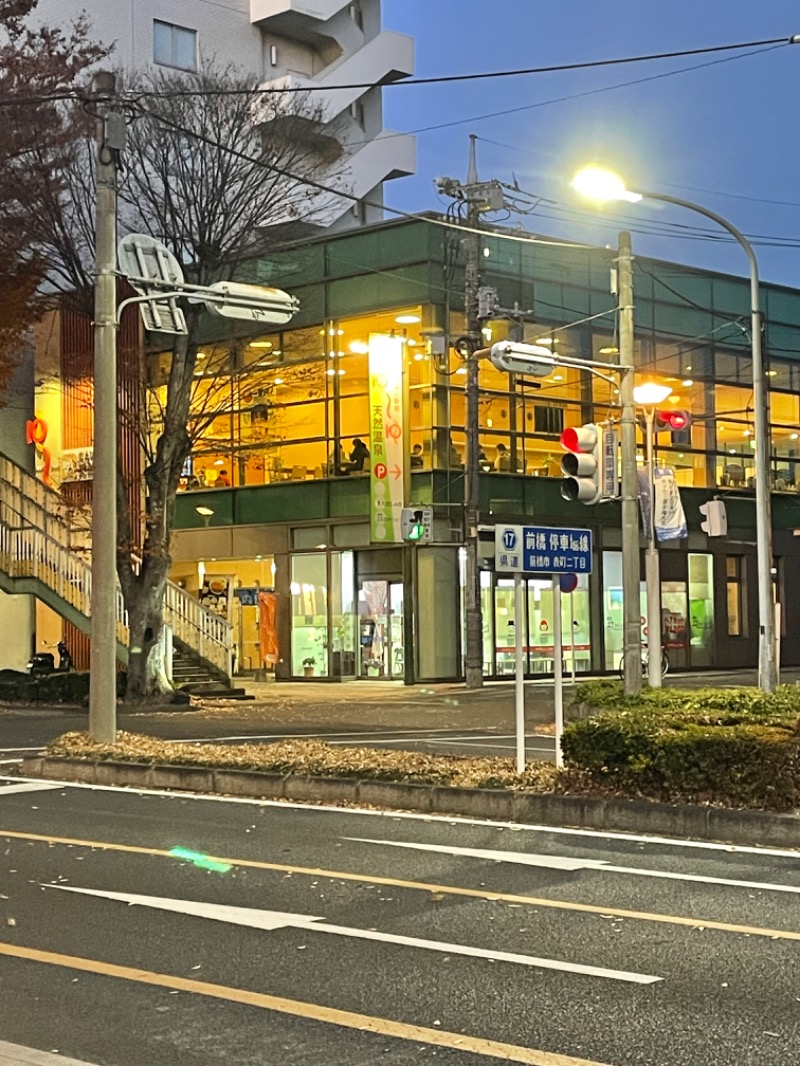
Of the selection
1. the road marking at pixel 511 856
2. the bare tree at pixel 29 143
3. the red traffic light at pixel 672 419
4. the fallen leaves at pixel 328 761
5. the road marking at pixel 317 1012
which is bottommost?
the road marking at pixel 317 1012

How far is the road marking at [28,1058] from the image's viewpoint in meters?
4.90

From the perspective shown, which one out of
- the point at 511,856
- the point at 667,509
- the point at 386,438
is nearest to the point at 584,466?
the point at 667,509

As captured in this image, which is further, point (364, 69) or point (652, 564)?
point (364, 69)

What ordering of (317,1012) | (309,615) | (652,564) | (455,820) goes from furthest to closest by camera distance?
(309,615), (652,564), (455,820), (317,1012)

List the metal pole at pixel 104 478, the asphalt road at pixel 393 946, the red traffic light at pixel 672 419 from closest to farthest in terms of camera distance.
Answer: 1. the asphalt road at pixel 393 946
2. the metal pole at pixel 104 478
3. the red traffic light at pixel 672 419

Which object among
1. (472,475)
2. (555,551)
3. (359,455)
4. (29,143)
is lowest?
(555,551)

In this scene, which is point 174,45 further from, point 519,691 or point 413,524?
point 519,691

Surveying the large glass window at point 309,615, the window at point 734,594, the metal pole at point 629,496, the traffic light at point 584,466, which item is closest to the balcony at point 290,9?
the large glass window at point 309,615

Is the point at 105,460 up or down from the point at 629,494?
up

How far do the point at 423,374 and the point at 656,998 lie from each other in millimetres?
26181

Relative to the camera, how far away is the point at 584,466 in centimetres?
1577

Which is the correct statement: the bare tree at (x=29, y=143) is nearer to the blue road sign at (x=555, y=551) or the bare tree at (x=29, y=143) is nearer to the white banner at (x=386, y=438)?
the white banner at (x=386, y=438)

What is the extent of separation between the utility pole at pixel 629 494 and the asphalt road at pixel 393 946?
628cm

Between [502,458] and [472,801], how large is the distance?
2198 centimetres
